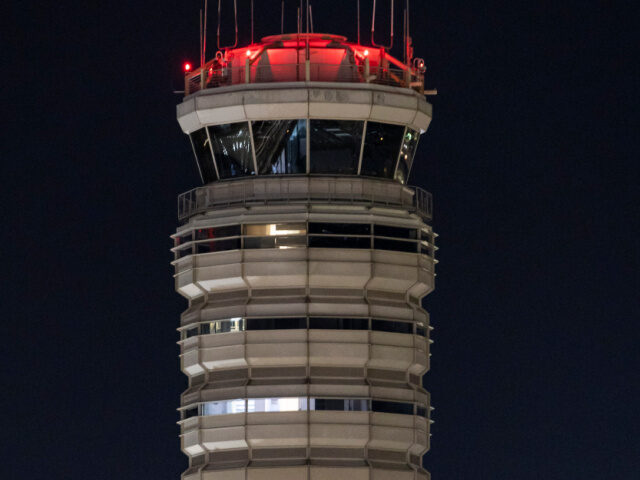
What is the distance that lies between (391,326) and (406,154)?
1006cm

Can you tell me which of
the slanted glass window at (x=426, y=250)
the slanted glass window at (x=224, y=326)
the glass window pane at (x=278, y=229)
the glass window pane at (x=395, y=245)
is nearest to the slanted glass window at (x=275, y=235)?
the glass window pane at (x=278, y=229)

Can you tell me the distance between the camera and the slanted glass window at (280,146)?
12031 cm

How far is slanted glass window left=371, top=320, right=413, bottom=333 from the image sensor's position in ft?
390

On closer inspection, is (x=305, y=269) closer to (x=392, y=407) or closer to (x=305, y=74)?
(x=392, y=407)

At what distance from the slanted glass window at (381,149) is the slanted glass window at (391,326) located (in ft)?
27.0

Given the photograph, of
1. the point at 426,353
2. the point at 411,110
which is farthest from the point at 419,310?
the point at 411,110

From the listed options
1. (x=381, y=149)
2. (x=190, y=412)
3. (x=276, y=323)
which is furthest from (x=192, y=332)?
(x=381, y=149)

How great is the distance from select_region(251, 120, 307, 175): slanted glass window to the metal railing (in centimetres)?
258

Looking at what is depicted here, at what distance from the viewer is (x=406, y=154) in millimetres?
123250

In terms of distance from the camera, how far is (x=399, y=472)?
4643 inches

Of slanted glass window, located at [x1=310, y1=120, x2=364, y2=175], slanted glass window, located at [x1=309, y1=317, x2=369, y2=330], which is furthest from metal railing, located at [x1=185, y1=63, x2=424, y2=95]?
slanted glass window, located at [x1=309, y1=317, x2=369, y2=330]

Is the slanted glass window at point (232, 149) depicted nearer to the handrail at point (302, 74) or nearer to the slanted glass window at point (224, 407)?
the handrail at point (302, 74)

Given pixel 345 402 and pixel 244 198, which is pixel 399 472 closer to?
pixel 345 402

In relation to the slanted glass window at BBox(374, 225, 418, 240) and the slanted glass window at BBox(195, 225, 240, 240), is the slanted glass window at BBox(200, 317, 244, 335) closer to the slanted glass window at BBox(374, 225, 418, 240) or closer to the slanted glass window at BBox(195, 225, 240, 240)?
the slanted glass window at BBox(195, 225, 240, 240)
